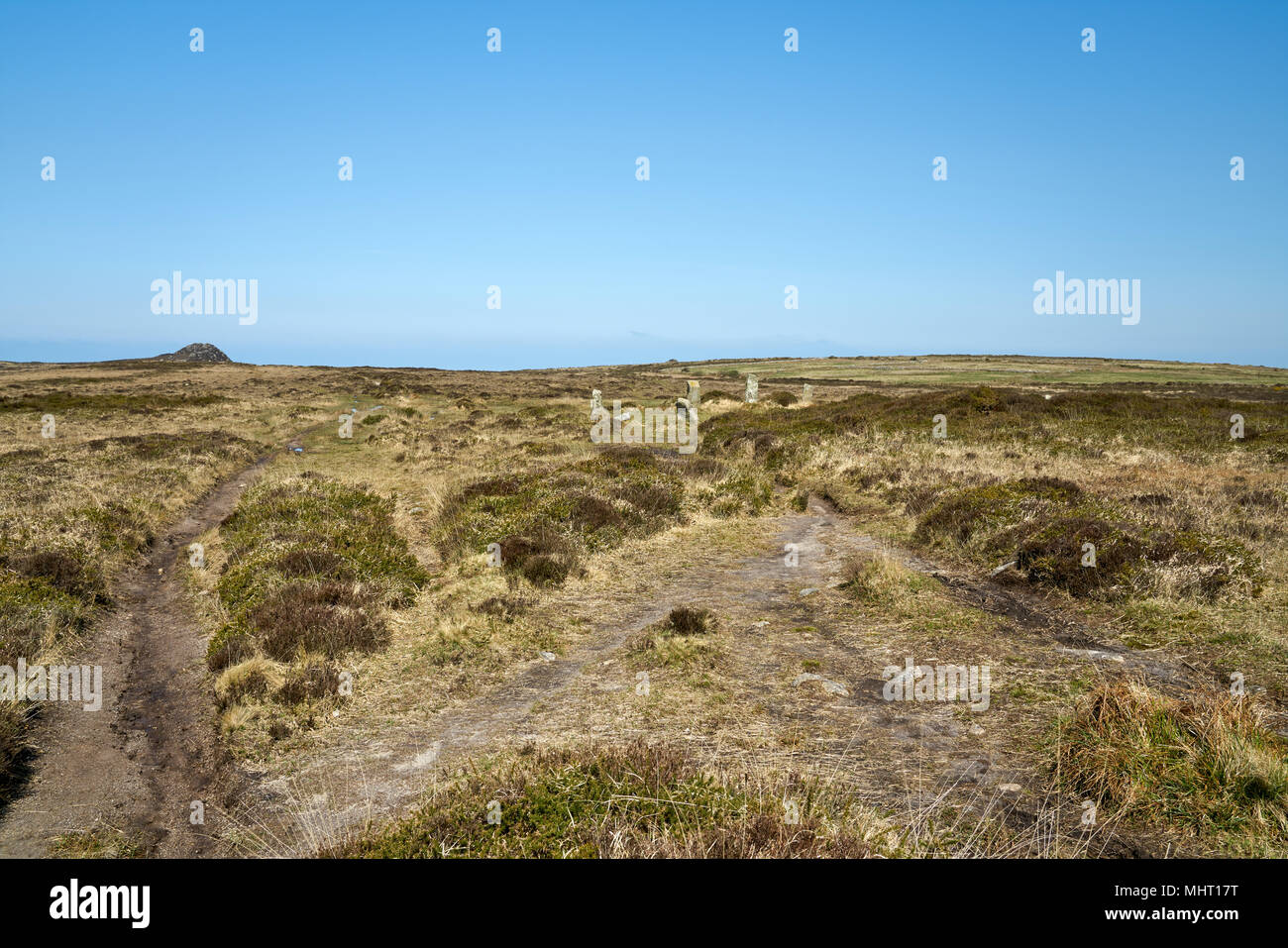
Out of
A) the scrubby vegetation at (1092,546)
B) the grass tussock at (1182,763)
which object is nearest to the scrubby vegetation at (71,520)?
the grass tussock at (1182,763)

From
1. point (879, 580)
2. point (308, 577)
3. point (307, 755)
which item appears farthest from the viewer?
point (308, 577)

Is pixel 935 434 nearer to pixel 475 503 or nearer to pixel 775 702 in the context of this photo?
pixel 475 503

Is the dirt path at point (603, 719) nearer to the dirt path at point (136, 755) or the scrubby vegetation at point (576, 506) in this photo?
the dirt path at point (136, 755)

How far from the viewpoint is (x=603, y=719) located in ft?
27.3

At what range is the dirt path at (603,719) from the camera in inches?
264

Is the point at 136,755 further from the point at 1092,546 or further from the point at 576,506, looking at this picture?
the point at 1092,546

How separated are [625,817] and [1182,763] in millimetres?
4975

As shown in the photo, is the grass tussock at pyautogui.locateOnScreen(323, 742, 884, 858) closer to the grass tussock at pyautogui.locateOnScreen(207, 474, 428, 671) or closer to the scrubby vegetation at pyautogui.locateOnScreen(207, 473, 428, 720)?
the scrubby vegetation at pyautogui.locateOnScreen(207, 473, 428, 720)

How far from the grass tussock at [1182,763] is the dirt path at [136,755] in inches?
326

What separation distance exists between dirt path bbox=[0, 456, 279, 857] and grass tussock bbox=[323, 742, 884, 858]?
2486 millimetres

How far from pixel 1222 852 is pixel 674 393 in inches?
2561

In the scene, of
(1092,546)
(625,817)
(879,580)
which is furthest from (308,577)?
(1092,546)

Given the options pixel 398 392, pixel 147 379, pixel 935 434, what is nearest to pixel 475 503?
pixel 935 434

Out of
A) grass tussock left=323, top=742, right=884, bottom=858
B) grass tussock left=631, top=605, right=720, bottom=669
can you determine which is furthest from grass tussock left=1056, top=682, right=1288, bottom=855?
grass tussock left=631, top=605, right=720, bottom=669
